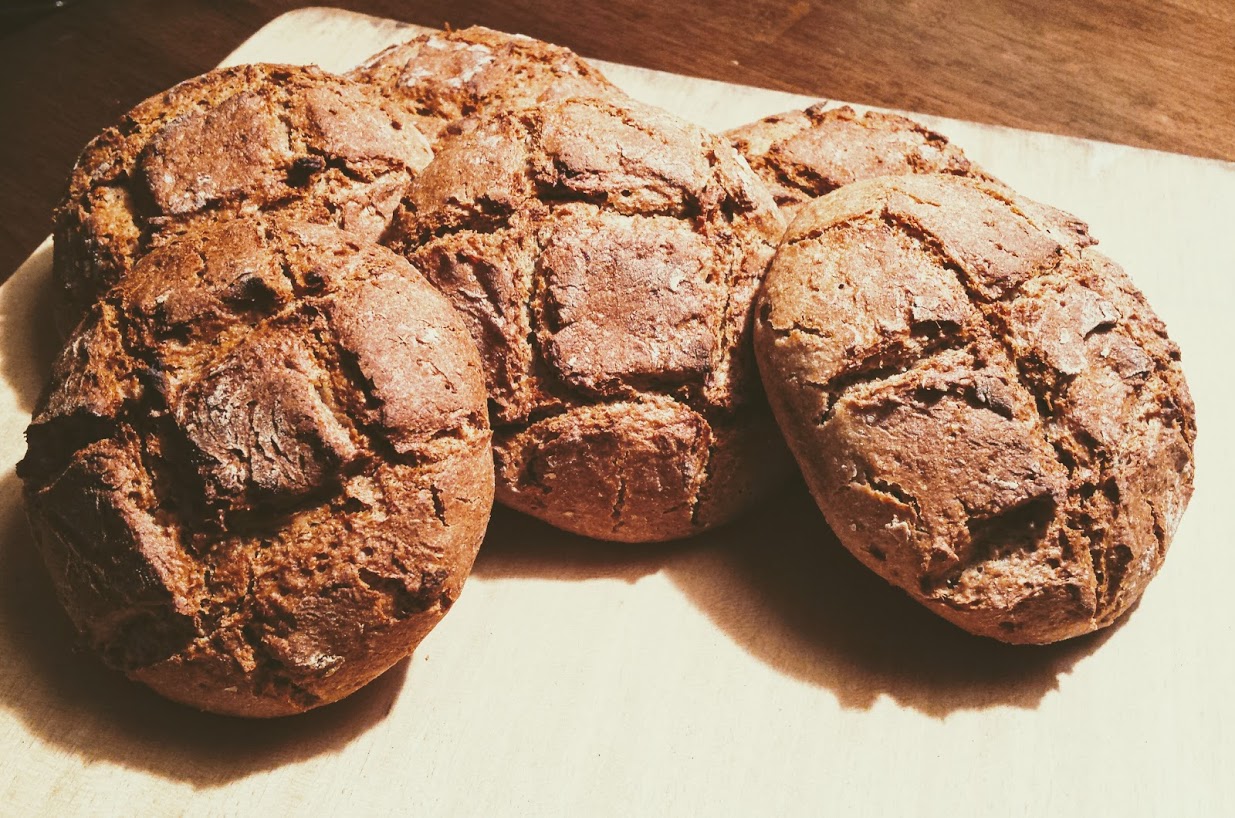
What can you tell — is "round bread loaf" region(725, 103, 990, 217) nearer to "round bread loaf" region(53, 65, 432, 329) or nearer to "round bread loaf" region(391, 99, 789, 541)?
"round bread loaf" region(391, 99, 789, 541)

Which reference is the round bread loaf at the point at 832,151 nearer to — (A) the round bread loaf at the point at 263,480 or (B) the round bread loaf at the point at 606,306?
(B) the round bread loaf at the point at 606,306

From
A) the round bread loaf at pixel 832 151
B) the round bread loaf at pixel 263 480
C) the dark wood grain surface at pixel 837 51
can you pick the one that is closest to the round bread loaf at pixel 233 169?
the round bread loaf at pixel 263 480

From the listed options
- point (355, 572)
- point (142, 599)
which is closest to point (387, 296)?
point (355, 572)

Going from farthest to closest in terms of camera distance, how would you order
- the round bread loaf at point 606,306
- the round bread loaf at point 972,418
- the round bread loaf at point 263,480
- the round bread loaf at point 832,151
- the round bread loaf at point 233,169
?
the round bread loaf at point 832,151 → the round bread loaf at point 233,169 → the round bread loaf at point 606,306 → the round bread loaf at point 972,418 → the round bread loaf at point 263,480

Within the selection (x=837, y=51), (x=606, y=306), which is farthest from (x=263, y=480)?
(x=837, y=51)

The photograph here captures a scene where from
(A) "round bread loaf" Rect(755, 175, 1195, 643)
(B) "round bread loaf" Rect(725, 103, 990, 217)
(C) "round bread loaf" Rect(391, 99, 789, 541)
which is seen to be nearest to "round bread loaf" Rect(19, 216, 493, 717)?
(C) "round bread loaf" Rect(391, 99, 789, 541)

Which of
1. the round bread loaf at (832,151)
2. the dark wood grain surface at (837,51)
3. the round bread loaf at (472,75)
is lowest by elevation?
the dark wood grain surface at (837,51)

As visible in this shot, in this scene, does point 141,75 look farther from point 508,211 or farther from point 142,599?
point 142,599
